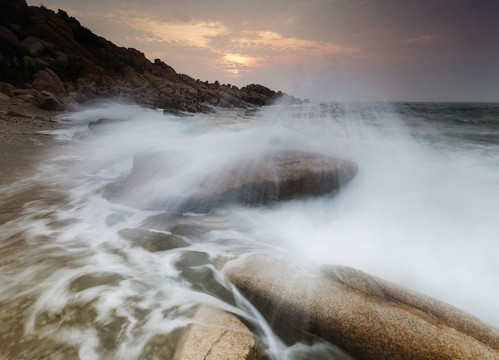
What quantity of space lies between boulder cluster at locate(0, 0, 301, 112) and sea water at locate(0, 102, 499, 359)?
14.0 meters

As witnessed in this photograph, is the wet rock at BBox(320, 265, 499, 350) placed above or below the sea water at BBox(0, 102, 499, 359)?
above

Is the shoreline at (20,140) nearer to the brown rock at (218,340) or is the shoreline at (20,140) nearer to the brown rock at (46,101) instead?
the brown rock at (46,101)

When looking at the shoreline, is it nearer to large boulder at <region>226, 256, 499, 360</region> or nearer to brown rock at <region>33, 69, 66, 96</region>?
large boulder at <region>226, 256, 499, 360</region>

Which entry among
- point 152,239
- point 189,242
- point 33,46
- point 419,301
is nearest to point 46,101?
point 152,239

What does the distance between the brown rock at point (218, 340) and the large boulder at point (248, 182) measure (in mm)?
2485

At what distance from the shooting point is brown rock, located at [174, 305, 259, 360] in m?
1.67

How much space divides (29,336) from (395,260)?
405cm

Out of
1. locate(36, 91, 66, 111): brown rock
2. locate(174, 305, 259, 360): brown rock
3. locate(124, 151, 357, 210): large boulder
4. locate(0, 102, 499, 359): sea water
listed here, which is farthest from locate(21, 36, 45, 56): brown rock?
locate(174, 305, 259, 360): brown rock

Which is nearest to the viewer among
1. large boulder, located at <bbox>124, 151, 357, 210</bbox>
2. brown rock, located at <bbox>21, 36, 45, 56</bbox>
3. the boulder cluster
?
large boulder, located at <bbox>124, 151, 357, 210</bbox>

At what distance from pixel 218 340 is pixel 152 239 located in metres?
2.14

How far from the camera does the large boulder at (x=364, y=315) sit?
1765 millimetres

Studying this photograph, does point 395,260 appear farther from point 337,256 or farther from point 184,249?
point 184,249

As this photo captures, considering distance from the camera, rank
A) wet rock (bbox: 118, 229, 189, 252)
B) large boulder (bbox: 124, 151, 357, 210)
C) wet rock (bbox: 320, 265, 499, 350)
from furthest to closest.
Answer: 1. large boulder (bbox: 124, 151, 357, 210)
2. wet rock (bbox: 118, 229, 189, 252)
3. wet rock (bbox: 320, 265, 499, 350)

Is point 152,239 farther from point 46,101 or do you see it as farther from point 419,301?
point 46,101
